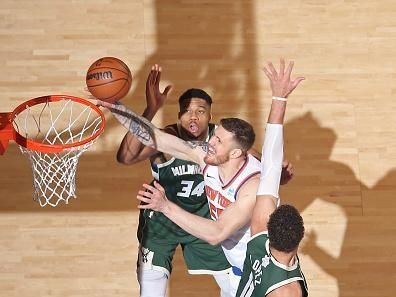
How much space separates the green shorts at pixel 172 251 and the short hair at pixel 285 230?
5.56ft

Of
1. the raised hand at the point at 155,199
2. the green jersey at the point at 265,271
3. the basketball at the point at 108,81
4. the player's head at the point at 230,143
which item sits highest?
the basketball at the point at 108,81

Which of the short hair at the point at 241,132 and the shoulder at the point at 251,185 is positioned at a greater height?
the short hair at the point at 241,132

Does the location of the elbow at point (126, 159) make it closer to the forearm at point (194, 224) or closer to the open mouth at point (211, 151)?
the open mouth at point (211, 151)

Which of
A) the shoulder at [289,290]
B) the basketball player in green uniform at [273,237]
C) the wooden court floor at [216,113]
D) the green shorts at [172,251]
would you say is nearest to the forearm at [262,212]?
A: the basketball player in green uniform at [273,237]

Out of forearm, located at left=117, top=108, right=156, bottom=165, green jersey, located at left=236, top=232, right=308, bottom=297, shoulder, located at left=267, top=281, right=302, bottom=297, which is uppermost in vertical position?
forearm, located at left=117, top=108, right=156, bottom=165

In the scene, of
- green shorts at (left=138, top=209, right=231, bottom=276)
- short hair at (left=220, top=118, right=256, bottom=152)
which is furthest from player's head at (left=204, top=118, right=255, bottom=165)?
green shorts at (left=138, top=209, right=231, bottom=276)

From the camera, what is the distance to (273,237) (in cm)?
421

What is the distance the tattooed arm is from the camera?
17.5 ft

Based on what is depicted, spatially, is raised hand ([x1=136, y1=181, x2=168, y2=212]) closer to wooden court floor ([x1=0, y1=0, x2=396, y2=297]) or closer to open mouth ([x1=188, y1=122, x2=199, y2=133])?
open mouth ([x1=188, y1=122, x2=199, y2=133])

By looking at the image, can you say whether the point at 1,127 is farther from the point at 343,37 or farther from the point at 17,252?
the point at 343,37

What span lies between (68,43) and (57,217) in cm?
159

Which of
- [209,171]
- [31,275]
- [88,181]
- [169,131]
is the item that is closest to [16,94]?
[88,181]

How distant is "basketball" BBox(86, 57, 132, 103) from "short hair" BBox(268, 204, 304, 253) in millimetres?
1385

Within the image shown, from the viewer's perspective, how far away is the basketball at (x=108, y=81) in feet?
16.9
